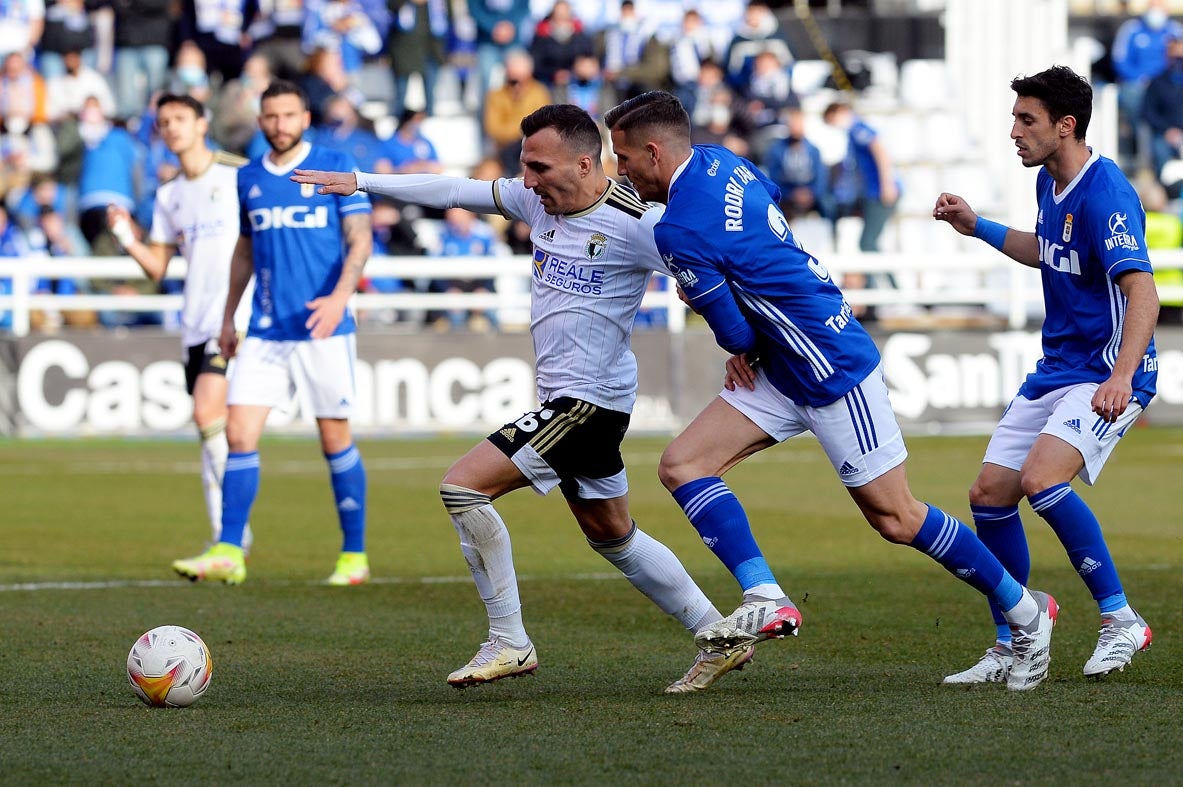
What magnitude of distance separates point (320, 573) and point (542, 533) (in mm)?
2141

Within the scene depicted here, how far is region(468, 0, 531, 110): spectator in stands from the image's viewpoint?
23328 mm

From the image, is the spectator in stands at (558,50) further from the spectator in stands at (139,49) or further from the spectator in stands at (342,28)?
the spectator in stands at (139,49)

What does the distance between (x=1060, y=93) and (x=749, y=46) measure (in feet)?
59.5

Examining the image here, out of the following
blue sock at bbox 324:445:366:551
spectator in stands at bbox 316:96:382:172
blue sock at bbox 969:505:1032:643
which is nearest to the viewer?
blue sock at bbox 969:505:1032:643

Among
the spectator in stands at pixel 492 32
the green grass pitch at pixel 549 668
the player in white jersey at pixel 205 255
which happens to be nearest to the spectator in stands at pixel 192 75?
the spectator in stands at pixel 492 32

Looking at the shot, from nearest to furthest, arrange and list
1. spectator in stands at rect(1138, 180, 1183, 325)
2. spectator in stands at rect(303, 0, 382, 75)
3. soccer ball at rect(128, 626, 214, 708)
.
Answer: soccer ball at rect(128, 626, 214, 708), spectator in stands at rect(1138, 180, 1183, 325), spectator in stands at rect(303, 0, 382, 75)

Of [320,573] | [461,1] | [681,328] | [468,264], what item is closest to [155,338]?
[468,264]

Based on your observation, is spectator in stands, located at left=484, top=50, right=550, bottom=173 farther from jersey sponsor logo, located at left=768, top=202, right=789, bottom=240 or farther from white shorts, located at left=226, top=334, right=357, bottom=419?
jersey sponsor logo, located at left=768, top=202, right=789, bottom=240

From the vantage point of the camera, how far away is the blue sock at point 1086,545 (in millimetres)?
6180

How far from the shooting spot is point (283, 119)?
8.96 meters

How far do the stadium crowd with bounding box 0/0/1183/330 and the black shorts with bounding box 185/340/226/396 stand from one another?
9.32 meters

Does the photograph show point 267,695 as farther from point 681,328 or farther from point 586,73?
point 586,73

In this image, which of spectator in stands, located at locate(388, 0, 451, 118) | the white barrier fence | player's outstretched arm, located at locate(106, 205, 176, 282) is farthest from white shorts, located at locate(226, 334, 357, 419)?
spectator in stands, located at locate(388, 0, 451, 118)

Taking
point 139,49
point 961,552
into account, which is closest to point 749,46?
point 139,49
